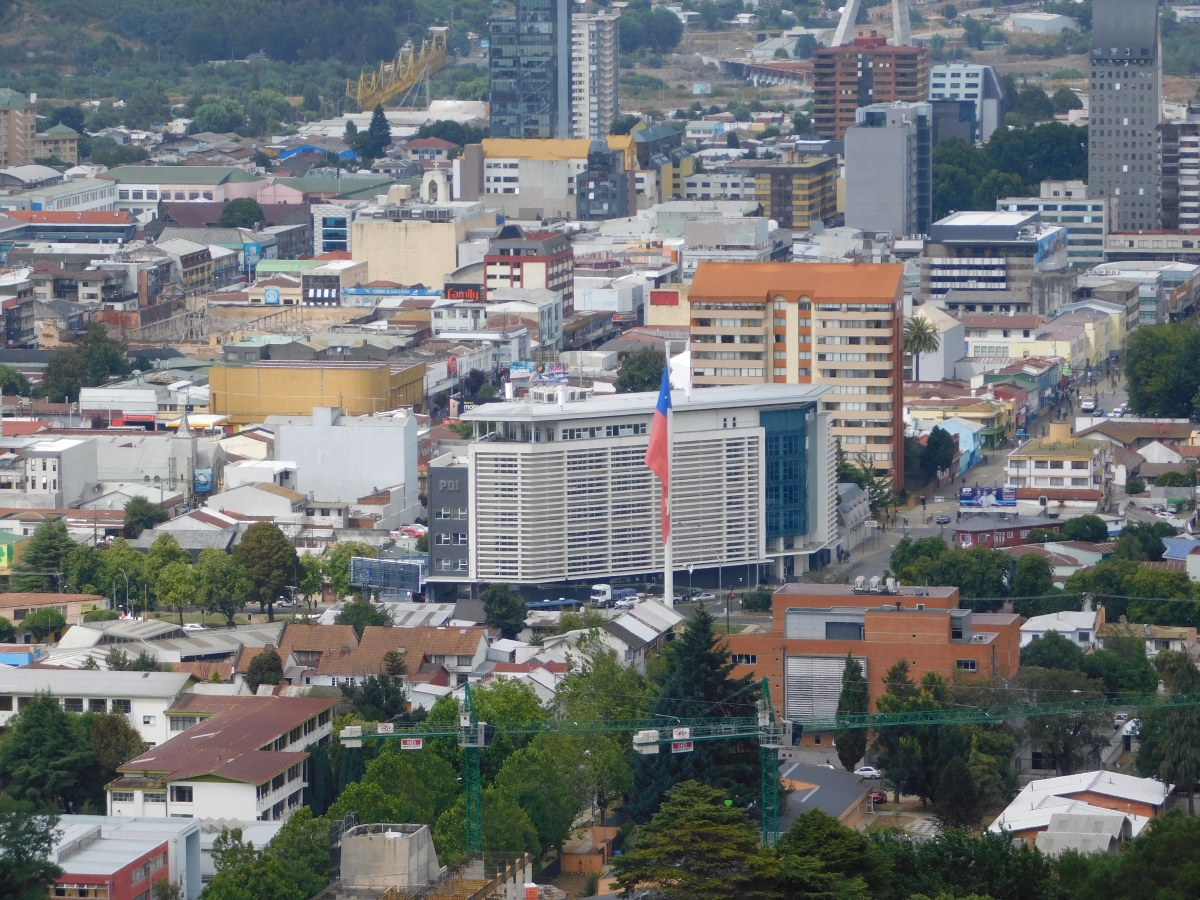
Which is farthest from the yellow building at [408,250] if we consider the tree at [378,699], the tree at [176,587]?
the tree at [378,699]

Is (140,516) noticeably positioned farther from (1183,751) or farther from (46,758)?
(1183,751)

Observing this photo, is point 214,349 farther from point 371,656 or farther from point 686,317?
point 371,656

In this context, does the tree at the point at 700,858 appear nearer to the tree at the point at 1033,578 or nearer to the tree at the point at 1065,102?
the tree at the point at 1033,578

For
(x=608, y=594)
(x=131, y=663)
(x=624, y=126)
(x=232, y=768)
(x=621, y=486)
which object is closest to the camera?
(x=232, y=768)

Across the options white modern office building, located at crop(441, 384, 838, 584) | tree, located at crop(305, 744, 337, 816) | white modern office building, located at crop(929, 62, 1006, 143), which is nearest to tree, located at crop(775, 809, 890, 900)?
tree, located at crop(305, 744, 337, 816)

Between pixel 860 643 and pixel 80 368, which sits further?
pixel 80 368

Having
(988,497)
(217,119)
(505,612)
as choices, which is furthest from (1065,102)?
(505,612)

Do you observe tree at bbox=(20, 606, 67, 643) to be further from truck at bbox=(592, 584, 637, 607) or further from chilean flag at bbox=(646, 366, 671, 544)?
chilean flag at bbox=(646, 366, 671, 544)
